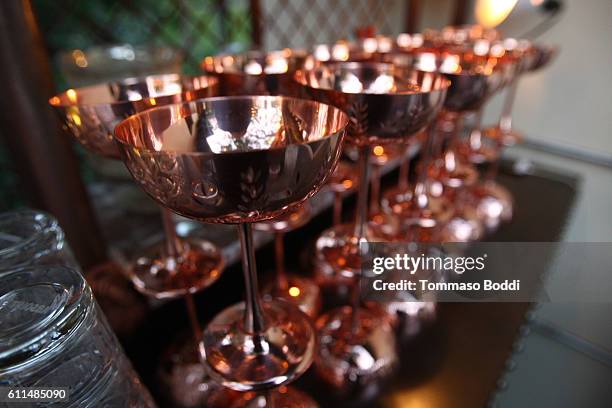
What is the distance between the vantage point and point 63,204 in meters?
0.57

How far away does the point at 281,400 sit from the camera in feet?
1.41

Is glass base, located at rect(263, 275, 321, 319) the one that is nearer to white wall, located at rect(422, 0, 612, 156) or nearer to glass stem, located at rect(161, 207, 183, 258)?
glass stem, located at rect(161, 207, 183, 258)

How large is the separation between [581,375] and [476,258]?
0.17 meters

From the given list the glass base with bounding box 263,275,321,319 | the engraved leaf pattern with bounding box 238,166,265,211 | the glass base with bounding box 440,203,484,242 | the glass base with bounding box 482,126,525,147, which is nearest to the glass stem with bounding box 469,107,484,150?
the glass base with bounding box 482,126,525,147

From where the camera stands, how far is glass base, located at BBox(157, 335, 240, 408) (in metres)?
0.44

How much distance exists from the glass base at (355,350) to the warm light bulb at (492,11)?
5.11 ft

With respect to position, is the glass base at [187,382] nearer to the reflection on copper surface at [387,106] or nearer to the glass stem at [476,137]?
the reflection on copper surface at [387,106]

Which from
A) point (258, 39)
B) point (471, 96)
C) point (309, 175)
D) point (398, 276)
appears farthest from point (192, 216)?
point (258, 39)

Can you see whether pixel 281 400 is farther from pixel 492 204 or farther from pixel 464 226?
pixel 492 204

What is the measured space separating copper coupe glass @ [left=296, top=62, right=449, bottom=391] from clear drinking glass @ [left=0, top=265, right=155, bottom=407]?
231mm

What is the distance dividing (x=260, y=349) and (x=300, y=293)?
0.85 ft

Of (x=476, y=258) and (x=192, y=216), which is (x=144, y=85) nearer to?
(x=192, y=216)

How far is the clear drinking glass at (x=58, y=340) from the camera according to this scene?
0.22m

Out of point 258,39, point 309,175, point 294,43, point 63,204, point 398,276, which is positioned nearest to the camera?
point 309,175
